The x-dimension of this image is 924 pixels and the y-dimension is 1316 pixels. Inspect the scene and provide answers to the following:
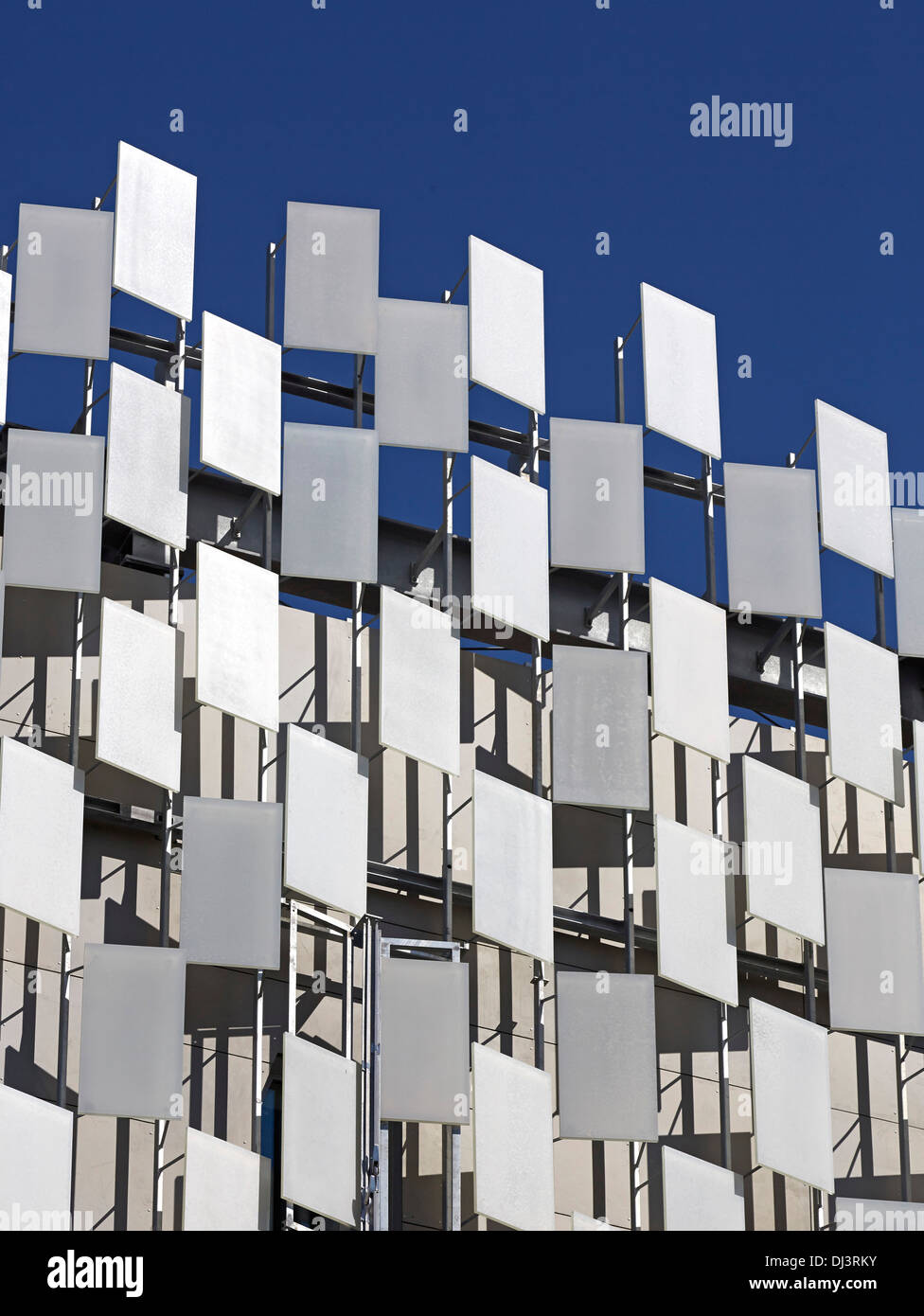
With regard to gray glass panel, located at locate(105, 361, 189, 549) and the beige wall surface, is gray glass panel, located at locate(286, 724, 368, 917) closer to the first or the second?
the beige wall surface

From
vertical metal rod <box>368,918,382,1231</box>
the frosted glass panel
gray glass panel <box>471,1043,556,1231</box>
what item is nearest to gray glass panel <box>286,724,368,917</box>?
vertical metal rod <box>368,918,382,1231</box>

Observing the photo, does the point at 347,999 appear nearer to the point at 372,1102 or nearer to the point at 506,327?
the point at 372,1102

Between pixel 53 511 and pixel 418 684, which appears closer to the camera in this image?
pixel 53 511

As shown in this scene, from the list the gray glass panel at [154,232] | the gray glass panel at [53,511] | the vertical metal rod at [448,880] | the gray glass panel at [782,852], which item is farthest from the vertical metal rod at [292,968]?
the gray glass panel at [154,232]

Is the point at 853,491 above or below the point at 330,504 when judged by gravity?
above

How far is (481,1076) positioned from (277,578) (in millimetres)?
4093

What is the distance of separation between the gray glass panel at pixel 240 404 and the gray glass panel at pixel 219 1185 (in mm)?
5042

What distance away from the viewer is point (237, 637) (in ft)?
51.1

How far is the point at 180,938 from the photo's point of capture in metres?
14.8

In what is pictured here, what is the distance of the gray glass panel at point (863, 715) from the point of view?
58.6 feet

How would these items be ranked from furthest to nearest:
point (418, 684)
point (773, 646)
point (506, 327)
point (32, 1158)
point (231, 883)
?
point (773, 646) < point (506, 327) < point (418, 684) < point (231, 883) < point (32, 1158)

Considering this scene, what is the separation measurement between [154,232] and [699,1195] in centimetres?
869

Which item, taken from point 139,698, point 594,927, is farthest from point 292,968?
point 594,927
